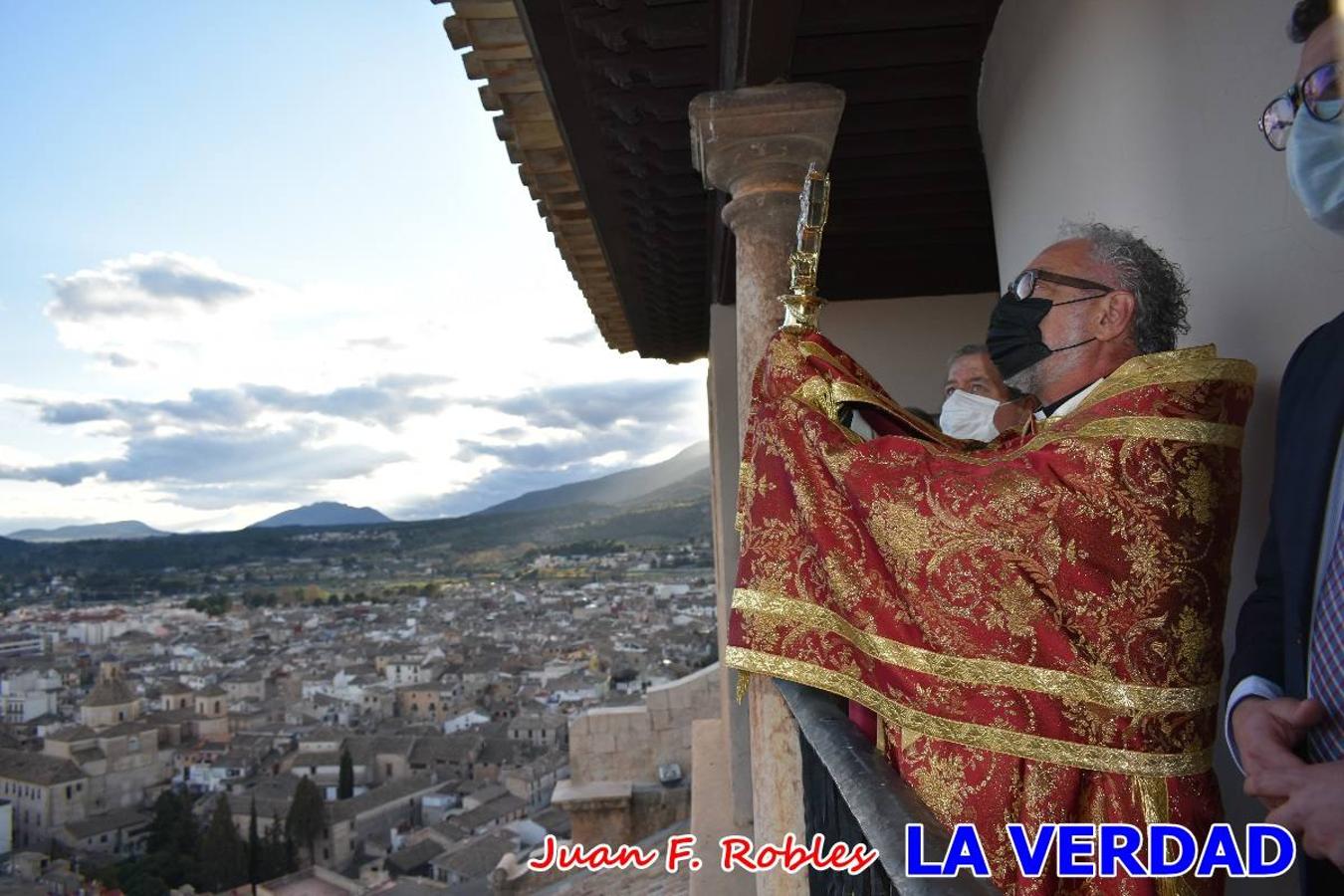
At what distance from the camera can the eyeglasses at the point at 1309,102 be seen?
120 cm

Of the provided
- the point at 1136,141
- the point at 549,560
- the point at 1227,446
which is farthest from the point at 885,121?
the point at 549,560

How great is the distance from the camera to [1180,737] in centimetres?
151

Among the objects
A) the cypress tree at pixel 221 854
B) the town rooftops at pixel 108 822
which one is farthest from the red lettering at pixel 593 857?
the town rooftops at pixel 108 822

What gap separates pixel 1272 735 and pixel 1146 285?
2.95 feet

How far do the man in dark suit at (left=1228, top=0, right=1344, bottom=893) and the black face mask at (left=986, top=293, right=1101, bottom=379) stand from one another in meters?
0.51

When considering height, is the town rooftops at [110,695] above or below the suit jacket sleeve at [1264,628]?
below

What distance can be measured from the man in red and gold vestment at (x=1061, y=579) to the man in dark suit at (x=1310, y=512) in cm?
17

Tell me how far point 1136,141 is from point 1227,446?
1.04 meters

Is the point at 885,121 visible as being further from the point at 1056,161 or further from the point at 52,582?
the point at 52,582

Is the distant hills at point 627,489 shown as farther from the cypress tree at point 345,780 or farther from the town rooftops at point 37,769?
the town rooftops at point 37,769

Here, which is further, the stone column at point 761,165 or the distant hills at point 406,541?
the distant hills at point 406,541

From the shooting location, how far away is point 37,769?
100.0 feet

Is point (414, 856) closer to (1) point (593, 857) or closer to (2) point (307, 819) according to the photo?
(2) point (307, 819)

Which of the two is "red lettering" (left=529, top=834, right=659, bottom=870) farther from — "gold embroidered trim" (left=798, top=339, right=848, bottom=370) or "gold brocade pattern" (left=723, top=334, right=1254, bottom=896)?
"gold embroidered trim" (left=798, top=339, right=848, bottom=370)
